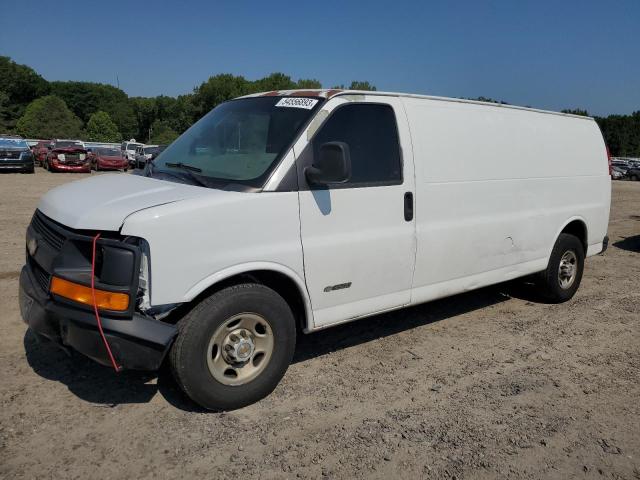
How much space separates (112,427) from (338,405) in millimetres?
1473

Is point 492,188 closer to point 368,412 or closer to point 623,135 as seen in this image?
point 368,412

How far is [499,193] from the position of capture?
5051 mm

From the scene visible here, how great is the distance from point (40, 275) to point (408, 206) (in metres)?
2.71

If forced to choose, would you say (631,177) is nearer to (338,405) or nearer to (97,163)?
(97,163)

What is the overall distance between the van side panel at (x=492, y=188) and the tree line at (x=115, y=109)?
4609 cm

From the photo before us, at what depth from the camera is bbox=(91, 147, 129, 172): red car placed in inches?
1112

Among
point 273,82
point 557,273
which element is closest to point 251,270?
point 557,273

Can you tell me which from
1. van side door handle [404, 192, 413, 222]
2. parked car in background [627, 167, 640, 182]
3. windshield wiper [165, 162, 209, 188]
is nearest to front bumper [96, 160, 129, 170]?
windshield wiper [165, 162, 209, 188]

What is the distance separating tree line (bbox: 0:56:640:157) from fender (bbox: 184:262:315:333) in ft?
160

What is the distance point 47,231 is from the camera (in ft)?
11.6

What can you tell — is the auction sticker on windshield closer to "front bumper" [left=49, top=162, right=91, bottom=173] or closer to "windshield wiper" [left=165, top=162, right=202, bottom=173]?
"windshield wiper" [left=165, top=162, right=202, bottom=173]

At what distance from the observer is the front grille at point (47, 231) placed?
3342 millimetres

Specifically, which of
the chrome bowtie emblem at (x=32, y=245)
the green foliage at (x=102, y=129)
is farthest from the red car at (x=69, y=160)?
the green foliage at (x=102, y=129)

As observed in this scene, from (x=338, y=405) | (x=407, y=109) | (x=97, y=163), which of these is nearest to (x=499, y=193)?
(x=407, y=109)
